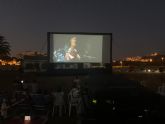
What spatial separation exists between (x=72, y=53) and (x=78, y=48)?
1.38ft

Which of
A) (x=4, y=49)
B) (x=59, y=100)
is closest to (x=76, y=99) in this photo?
(x=59, y=100)

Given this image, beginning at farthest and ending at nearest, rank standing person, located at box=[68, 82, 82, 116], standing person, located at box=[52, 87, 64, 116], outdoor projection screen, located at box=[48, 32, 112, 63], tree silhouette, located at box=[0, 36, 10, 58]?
tree silhouette, located at box=[0, 36, 10, 58] < outdoor projection screen, located at box=[48, 32, 112, 63] < standing person, located at box=[52, 87, 64, 116] < standing person, located at box=[68, 82, 82, 116]

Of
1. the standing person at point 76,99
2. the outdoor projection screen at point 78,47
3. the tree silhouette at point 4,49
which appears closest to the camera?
the standing person at point 76,99

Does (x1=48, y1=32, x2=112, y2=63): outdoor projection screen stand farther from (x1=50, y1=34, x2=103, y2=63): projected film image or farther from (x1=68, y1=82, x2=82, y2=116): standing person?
(x1=68, y1=82, x2=82, y2=116): standing person

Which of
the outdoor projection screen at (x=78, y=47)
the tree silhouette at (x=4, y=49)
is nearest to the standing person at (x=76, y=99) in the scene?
the outdoor projection screen at (x=78, y=47)

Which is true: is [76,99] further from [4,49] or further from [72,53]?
[4,49]

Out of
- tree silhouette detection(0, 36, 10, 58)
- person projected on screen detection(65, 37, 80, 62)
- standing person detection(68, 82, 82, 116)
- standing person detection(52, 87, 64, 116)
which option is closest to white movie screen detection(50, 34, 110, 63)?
person projected on screen detection(65, 37, 80, 62)

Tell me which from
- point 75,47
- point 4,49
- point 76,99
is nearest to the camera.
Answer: point 76,99

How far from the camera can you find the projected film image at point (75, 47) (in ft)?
74.7

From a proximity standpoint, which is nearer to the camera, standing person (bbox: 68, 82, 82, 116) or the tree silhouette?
standing person (bbox: 68, 82, 82, 116)

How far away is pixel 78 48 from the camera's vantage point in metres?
22.9

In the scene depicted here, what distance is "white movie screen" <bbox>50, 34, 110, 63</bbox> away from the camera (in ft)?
74.6

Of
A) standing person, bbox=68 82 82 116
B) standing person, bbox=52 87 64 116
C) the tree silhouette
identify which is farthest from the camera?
the tree silhouette

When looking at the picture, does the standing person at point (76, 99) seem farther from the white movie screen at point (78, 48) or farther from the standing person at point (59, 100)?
the white movie screen at point (78, 48)
